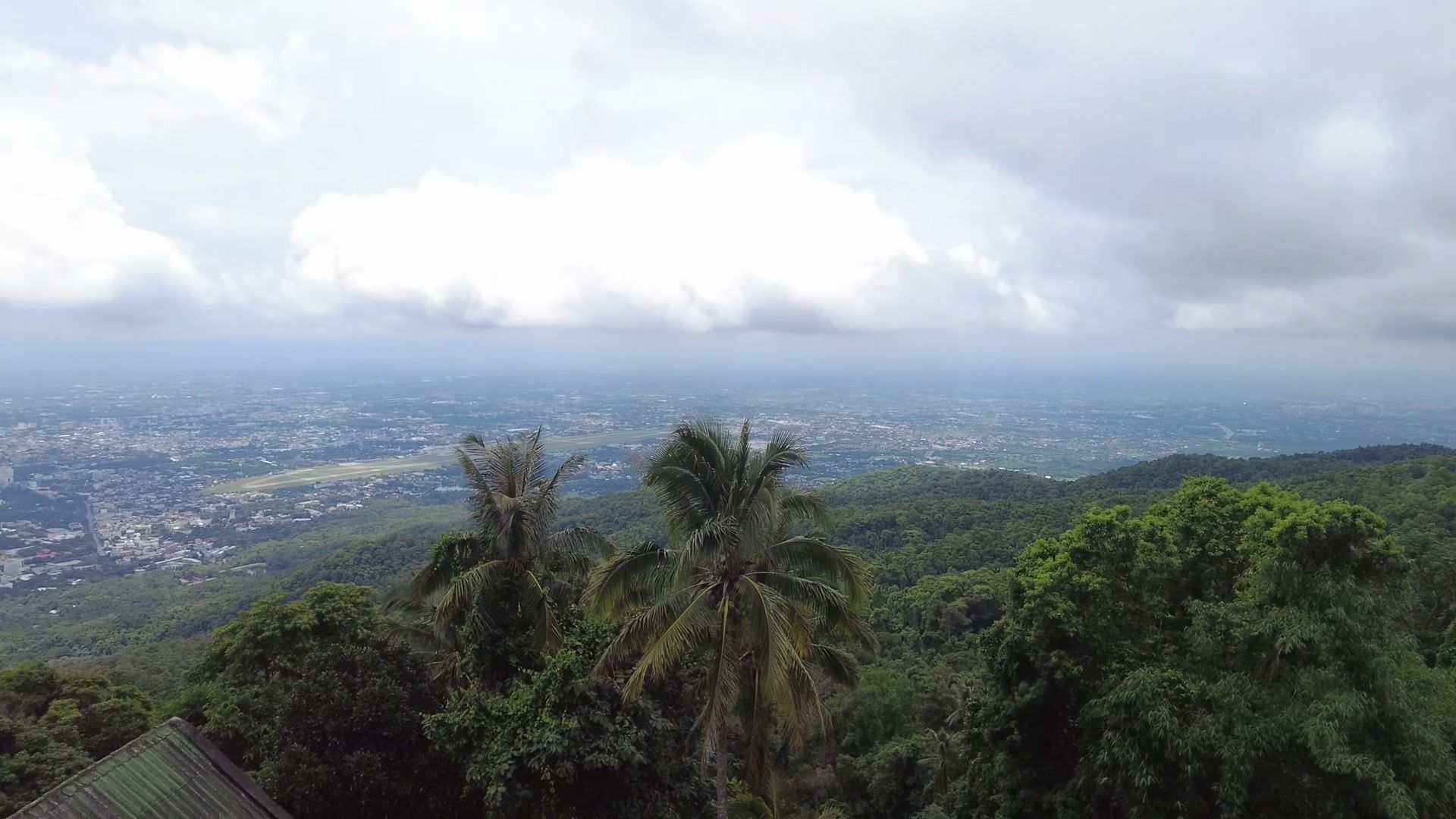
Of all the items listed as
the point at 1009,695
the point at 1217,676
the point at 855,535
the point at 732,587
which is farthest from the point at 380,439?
the point at 1217,676

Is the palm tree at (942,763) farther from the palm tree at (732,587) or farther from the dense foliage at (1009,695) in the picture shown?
the palm tree at (732,587)

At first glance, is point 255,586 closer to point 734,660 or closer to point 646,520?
point 646,520

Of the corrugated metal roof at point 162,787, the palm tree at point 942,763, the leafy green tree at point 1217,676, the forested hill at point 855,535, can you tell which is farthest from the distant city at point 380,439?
Answer: the corrugated metal roof at point 162,787

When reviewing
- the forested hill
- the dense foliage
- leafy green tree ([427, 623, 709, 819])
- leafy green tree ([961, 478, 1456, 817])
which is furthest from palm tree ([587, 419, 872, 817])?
the forested hill

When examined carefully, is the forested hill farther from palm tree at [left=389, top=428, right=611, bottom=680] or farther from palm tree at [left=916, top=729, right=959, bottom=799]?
palm tree at [left=389, top=428, right=611, bottom=680]

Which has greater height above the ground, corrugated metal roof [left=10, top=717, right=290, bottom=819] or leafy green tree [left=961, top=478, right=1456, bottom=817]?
leafy green tree [left=961, top=478, right=1456, bottom=817]
